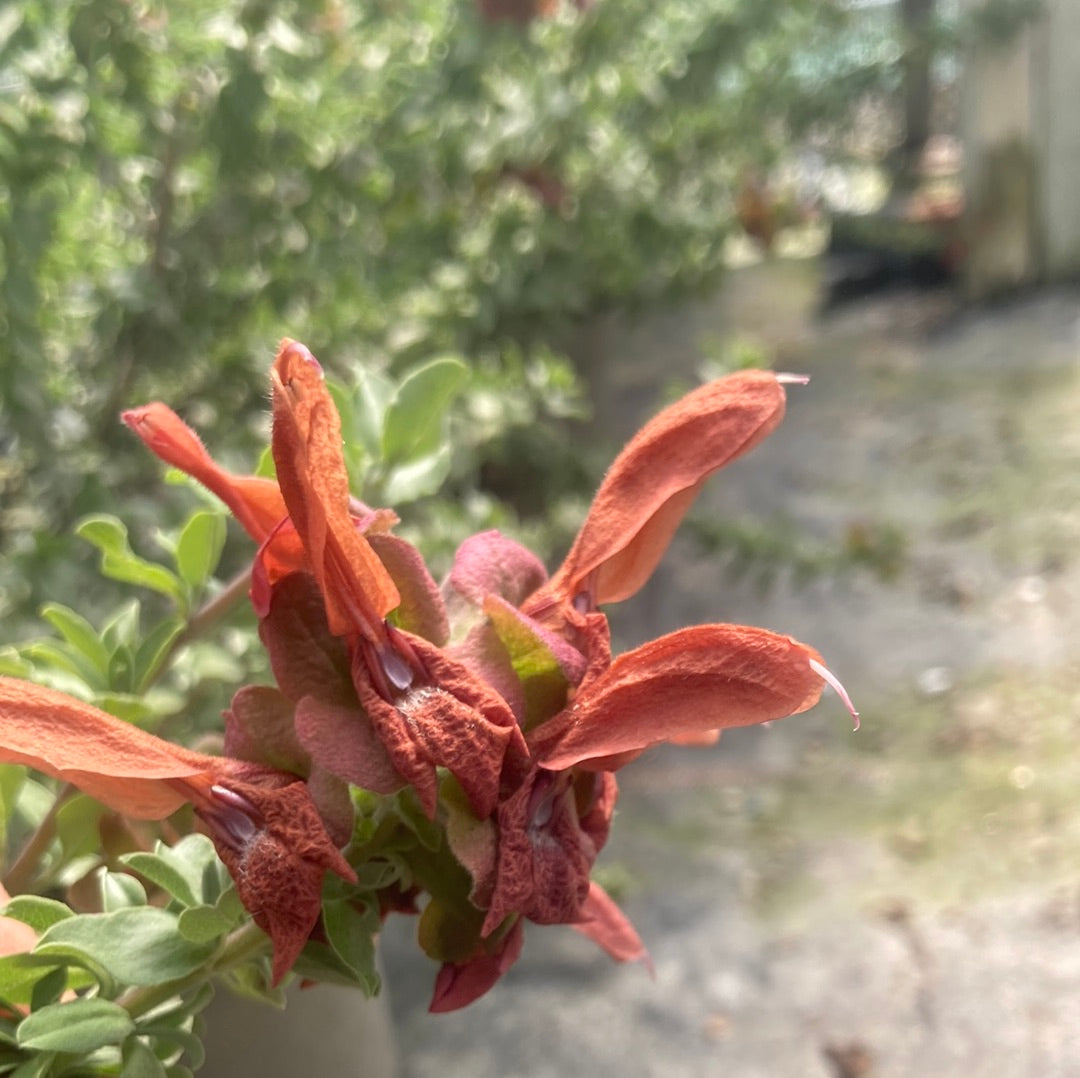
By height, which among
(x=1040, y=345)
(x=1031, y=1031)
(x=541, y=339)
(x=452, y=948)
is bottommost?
(x=1040, y=345)

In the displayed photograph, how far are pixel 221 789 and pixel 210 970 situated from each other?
0.04 metres

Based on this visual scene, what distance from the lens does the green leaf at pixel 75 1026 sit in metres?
0.19

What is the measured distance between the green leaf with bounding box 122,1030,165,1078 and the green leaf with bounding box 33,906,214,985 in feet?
0.04

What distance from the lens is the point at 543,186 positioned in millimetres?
801

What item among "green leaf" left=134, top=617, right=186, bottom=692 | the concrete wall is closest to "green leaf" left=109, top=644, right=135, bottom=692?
"green leaf" left=134, top=617, right=186, bottom=692

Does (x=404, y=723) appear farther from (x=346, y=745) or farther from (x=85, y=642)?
(x=85, y=642)

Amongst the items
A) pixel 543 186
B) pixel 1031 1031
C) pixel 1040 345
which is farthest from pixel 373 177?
pixel 1040 345

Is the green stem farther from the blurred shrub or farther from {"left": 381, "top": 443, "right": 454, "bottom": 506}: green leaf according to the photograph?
the blurred shrub

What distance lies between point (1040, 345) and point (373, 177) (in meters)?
1.33

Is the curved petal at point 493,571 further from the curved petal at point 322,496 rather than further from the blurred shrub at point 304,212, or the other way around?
the blurred shrub at point 304,212

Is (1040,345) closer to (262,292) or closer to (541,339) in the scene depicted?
(541,339)

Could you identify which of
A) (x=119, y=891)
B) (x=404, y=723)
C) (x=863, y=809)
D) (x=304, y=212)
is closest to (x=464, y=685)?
(x=404, y=723)

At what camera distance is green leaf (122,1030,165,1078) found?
0.20 metres

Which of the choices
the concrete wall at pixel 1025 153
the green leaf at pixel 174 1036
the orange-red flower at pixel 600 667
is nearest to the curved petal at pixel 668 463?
the orange-red flower at pixel 600 667
